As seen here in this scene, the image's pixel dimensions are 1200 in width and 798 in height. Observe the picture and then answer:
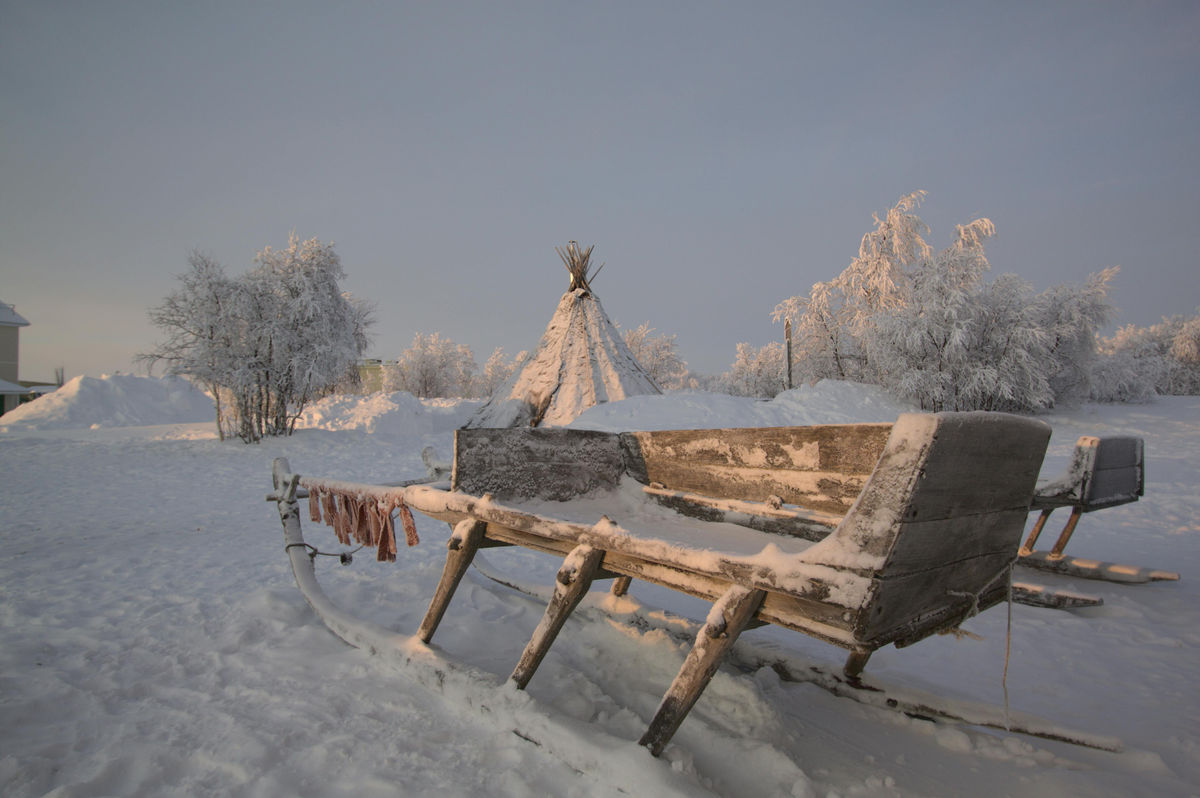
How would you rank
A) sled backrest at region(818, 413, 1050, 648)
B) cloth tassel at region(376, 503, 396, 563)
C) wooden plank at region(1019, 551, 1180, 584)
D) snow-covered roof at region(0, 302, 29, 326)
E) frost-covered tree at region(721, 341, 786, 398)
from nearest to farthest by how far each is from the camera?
1. sled backrest at region(818, 413, 1050, 648)
2. cloth tassel at region(376, 503, 396, 563)
3. wooden plank at region(1019, 551, 1180, 584)
4. snow-covered roof at region(0, 302, 29, 326)
5. frost-covered tree at region(721, 341, 786, 398)

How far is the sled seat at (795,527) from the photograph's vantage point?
4.63 feet

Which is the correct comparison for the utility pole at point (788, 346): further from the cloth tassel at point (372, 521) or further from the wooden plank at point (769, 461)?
the cloth tassel at point (372, 521)

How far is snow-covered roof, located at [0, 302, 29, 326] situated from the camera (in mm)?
28234

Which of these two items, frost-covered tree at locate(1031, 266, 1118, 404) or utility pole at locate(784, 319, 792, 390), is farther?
utility pole at locate(784, 319, 792, 390)

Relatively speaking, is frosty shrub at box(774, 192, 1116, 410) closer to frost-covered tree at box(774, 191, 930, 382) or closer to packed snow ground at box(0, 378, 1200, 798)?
frost-covered tree at box(774, 191, 930, 382)

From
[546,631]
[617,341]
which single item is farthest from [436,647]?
[617,341]

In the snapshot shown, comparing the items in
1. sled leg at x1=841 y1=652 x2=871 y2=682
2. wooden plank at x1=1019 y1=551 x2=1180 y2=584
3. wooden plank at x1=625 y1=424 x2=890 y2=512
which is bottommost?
wooden plank at x1=1019 y1=551 x2=1180 y2=584

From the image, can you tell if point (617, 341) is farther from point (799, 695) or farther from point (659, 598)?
point (799, 695)

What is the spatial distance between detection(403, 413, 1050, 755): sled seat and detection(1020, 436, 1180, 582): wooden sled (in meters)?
2.66

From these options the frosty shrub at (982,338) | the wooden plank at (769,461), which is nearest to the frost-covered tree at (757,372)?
the frosty shrub at (982,338)

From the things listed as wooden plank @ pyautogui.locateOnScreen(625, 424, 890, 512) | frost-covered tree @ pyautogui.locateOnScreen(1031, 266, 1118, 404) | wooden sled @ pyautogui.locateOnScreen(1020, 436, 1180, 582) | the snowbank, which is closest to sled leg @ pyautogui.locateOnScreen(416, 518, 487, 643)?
wooden plank @ pyautogui.locateOnScreen(625, 424, 890, 512)

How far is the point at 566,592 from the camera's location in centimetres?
201

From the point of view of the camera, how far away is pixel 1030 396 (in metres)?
13.4

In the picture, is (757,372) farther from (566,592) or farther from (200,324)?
(566,592)
